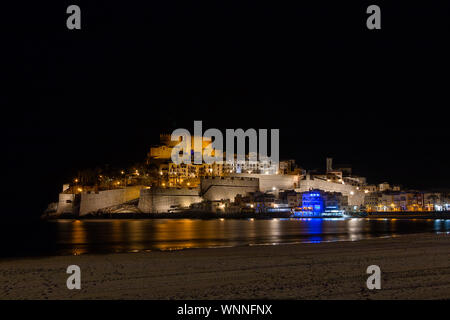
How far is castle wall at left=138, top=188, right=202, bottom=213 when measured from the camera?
4806 centimetres

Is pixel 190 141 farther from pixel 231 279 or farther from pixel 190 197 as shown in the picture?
pixel 231 279

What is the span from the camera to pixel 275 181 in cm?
5750

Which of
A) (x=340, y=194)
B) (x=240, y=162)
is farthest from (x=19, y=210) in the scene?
(x=340, y=194)

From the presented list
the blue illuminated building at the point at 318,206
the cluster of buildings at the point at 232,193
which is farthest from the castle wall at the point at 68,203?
the blue illuminated building at the point at 318,206

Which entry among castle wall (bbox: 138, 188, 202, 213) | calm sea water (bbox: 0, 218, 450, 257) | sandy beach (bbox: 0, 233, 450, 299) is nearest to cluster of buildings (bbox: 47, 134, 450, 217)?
castle wall (bbox: 138, 188, 202, 213)

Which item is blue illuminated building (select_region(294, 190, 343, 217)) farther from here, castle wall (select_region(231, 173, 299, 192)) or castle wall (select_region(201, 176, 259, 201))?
castle wall (select_region(201, 176, 259, 201))

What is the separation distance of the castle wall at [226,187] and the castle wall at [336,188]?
726cm

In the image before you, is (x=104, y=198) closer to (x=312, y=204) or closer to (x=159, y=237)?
(x=312, y=204)

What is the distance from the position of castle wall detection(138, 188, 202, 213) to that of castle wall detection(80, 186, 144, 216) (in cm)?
239

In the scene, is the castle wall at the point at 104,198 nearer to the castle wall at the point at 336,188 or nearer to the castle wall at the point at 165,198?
the castle wall at the point at 165,198

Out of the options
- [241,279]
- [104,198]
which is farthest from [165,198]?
[241,279]

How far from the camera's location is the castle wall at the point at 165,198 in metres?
48.1

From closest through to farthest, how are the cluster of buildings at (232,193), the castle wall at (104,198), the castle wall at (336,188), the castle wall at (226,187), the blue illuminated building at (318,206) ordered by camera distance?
the castle wall at (104,198) < the cluster of buildings at (232,193) < the castle wall at (226,187) < the blue illuminated building at (318,206) < the castle wall at (336,188)

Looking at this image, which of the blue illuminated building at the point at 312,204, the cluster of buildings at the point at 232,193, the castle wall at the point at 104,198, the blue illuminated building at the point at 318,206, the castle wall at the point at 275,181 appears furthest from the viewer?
the castle wall at the point at 275,181
